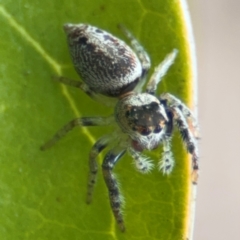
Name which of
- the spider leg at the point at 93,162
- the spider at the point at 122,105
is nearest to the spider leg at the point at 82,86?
the spider at the point at 122,105

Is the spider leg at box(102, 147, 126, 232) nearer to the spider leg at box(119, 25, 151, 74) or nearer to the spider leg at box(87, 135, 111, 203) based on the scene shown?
the spider leg at box(87, 135, 111, 203)

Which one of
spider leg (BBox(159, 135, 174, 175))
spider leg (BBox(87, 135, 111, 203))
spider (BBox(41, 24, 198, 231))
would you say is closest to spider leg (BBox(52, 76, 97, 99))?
spider (BBox(41, 24, 198, 231))

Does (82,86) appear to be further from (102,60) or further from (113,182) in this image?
(113,182)

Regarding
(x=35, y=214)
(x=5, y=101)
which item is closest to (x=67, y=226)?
(x=35, y=214)

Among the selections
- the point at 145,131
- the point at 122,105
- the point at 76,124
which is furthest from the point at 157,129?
the point at 76,124

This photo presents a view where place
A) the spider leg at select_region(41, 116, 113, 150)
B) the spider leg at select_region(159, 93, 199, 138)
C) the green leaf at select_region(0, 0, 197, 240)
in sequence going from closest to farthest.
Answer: the green leaf at select_region(0, 0, 197, 240) < the spider leg at select_region(41, 116, 113, 150) < the spider leg at select_region(159, 93, 199, 138)

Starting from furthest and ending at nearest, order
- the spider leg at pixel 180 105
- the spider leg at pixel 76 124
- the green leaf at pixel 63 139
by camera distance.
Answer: the spider leg at pixel 180 105
the spider leg at pixel 76 124
the green leaf at pixel 63 139

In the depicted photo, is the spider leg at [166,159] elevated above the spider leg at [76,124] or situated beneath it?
situated beneath

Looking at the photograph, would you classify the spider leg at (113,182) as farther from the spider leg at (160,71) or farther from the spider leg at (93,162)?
the spider leg at (160,71)

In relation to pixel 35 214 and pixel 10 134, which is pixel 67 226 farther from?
pixel 10 134
